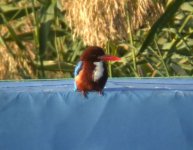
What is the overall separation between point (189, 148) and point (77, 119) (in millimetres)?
334

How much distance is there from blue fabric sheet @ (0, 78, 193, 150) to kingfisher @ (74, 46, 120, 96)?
0.08 ft

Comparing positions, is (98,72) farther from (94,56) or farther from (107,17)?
(107,17)

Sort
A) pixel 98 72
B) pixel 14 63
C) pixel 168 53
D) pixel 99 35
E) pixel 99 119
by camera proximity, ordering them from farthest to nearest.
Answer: pixel 14 63, pixel 168 53, pixel 99 35, pixel 98 72, pixel 99 119

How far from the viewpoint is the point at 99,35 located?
11.0 ft

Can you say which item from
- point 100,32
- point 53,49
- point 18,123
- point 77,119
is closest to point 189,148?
point 77,119

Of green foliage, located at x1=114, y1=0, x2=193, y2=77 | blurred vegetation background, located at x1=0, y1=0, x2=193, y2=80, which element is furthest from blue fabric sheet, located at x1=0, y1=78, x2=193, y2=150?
green foliage, located at x1=114, y1=0, x2=193, y2=77

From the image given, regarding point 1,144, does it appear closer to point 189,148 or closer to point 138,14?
point 189,148

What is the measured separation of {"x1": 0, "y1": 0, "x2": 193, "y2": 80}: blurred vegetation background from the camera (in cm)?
335

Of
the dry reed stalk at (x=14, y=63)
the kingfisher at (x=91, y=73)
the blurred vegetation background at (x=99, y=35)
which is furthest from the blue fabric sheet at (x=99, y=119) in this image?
the dry reed stalk at (x=14, y=63)

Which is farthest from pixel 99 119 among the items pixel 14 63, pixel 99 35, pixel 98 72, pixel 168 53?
pixel 14 63

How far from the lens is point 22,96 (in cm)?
269

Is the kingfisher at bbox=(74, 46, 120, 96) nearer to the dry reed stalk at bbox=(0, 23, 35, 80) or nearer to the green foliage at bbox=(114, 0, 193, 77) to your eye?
the green foliage at bbox=(114, 0, 193, 77)

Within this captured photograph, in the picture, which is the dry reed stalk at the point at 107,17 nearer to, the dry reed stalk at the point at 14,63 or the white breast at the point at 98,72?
the dry reed stalk at the point at 14,63

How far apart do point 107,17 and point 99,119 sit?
849mm
